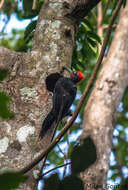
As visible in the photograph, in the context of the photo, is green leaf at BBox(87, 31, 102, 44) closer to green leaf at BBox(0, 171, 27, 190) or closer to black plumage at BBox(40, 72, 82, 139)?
black plumage at BBox(40, 72, 82, 139)

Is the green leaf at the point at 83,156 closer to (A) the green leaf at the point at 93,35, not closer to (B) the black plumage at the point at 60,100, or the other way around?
(B) the black plumage at the point at 60,100

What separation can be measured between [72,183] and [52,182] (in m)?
0.05

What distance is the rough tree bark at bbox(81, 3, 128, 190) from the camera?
4.89 m

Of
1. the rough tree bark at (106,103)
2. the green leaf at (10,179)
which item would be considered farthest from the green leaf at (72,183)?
the rough tree bark at (106,103)

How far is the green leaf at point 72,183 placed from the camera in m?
0.80

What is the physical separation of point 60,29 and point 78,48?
1156 millimetres

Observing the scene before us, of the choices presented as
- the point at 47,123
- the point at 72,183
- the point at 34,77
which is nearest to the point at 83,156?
the point at 72,183

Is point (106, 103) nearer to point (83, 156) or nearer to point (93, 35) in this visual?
point (93, 35)

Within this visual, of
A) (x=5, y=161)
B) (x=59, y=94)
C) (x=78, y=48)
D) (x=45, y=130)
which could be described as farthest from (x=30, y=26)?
(x=5, y=161)

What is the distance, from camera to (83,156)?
2.60 feet

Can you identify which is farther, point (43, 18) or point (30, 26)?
point (30, 26)

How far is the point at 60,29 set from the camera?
264 centimetres

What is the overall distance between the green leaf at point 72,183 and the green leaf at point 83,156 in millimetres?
19

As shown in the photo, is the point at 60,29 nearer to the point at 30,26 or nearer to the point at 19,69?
the point at 19,69
